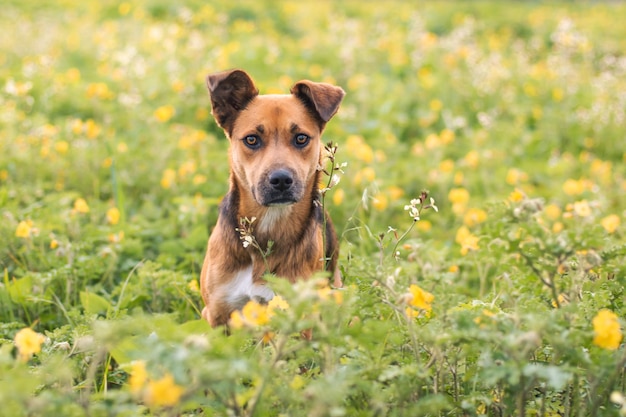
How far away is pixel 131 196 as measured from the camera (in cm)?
579

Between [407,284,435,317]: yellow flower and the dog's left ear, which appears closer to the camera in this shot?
[407,284,435,317]: yellow flower

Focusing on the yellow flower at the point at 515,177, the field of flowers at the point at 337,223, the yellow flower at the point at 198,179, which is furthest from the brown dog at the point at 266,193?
the yellow flower at the point at 515,177

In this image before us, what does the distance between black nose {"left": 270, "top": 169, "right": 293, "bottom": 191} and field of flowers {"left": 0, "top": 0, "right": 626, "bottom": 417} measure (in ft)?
1.66

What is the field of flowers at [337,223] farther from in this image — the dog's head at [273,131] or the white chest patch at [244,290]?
the dog's head at [273,131]

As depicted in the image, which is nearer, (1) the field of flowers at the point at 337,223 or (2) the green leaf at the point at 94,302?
(1) the field of flowers at the point at 337,223

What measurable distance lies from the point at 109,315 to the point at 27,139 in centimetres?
290

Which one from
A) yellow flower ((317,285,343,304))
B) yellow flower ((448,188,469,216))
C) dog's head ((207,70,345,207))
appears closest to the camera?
yellow flower ((317,285,343,304))

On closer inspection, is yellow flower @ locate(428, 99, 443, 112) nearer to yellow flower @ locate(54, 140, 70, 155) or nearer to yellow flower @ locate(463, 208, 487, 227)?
yellow flower @ locate(463, 208, 487, 227)

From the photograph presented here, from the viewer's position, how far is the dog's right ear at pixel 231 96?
398cm

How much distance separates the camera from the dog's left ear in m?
3.93

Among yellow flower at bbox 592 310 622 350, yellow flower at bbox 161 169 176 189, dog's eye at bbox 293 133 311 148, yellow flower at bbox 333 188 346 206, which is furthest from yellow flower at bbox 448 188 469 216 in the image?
yellow flower at bbox 592 310 622 350

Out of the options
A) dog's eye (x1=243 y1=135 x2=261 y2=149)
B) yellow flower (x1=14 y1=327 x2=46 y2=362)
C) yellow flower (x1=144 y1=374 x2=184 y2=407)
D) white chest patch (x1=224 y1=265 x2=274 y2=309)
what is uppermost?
dog's eye (x1=243 y1=135 x2=261 y2=149)

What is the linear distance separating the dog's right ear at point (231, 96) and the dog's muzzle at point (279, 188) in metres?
0.63

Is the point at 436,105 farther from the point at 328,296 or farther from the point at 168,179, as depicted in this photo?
the point at 328,296
